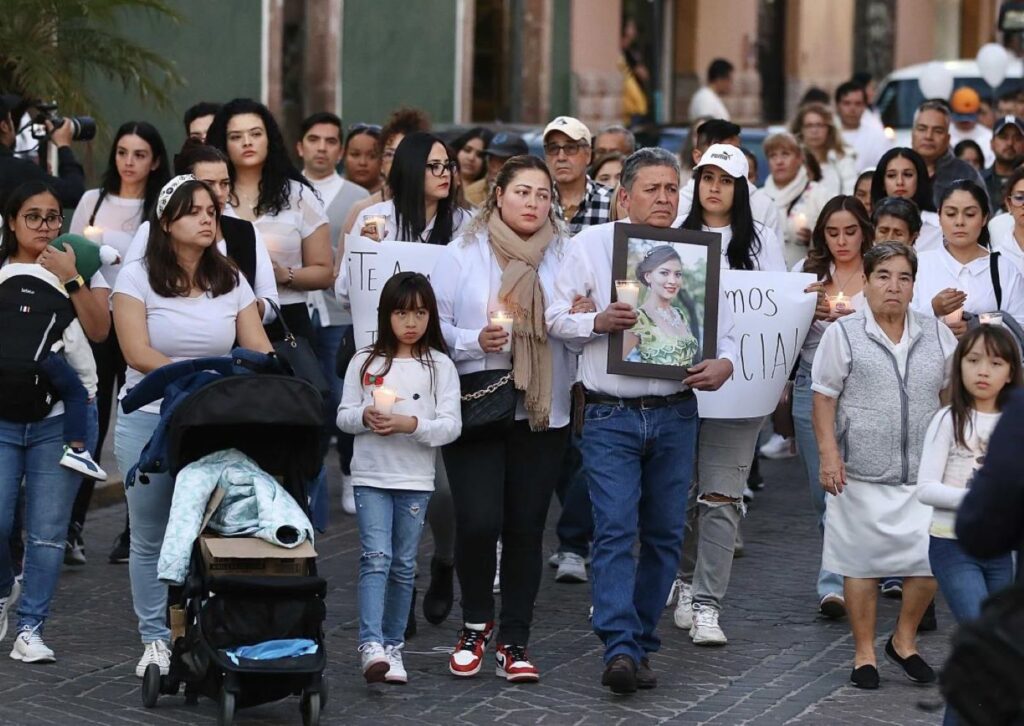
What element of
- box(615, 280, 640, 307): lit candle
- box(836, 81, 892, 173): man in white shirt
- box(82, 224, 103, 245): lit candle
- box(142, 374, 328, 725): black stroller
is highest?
box(836, 81, 892, 173): man in white shirt

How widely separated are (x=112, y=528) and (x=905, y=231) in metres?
4.41

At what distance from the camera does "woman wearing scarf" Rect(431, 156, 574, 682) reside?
8461 millimetres

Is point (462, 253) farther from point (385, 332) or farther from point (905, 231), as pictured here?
point (905, 231)

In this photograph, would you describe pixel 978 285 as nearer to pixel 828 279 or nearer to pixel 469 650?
pixel 828 279

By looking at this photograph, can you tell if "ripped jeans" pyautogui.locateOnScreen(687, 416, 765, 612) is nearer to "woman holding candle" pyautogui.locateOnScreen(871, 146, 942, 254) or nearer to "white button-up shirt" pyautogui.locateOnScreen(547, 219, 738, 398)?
"white button-up shirt" pyautogui.locateOnScreen(547, 219, 738, 398)

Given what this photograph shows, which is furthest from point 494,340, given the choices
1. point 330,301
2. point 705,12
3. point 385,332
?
point 705,12

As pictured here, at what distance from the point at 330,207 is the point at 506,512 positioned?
11.4ft

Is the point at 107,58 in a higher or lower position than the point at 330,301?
higher

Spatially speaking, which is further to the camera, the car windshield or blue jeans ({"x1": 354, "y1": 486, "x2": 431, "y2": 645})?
the car windshield

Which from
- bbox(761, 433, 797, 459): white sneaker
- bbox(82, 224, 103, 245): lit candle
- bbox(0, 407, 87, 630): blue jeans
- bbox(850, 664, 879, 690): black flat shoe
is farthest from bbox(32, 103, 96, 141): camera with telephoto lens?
bbox(761, 433, 797, 459): white sneaker

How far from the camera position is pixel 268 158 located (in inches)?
398

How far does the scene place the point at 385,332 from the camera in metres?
8.49

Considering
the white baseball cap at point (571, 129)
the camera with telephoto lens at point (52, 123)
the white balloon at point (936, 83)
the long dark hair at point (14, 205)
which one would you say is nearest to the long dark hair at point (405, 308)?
the long dark hair at point (14, 205)

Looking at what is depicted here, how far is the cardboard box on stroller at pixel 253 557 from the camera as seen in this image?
7.71m
